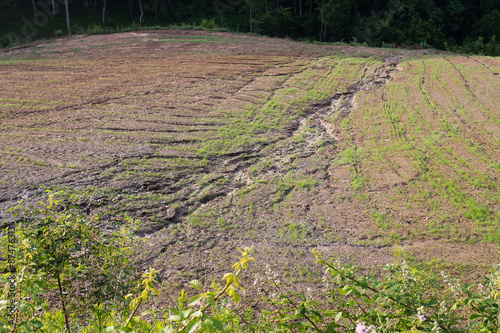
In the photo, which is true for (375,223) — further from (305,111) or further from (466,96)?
(466,96)

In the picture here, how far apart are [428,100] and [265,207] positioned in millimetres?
6185

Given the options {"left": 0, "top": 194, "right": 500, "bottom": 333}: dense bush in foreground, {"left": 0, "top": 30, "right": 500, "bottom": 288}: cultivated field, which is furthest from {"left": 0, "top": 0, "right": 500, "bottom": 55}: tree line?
{"left": 0, "top": 194, "right": 500, "bottom": 333}: dense bush in foreground

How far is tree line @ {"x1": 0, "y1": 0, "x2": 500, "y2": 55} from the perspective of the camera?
23812 millimetres

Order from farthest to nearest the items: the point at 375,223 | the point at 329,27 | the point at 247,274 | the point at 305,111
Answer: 1. the point at 329,27
2. the point at 305,111
3. the point at 375,223
4. the point at 247,274

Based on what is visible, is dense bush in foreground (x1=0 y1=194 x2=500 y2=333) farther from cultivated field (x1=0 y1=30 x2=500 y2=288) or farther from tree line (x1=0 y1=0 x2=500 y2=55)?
tree line (x1=0 y1=0 x2=500 y2=55)

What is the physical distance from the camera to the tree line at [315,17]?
23.8 meters

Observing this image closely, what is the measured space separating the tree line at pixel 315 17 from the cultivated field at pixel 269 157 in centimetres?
1298

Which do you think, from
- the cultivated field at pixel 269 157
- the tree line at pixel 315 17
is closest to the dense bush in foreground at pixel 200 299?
the cultivated field at pixel 269 157

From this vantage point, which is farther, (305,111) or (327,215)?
(305,111)

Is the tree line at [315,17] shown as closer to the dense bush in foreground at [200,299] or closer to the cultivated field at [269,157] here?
the cultivated field at [269,157]

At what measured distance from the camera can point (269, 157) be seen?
6.86 metres

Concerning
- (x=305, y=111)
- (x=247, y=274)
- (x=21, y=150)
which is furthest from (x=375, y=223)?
(x=21, y=150)

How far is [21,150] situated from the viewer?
6.87 meters

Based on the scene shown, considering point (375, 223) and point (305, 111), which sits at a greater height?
point (305, 111)
